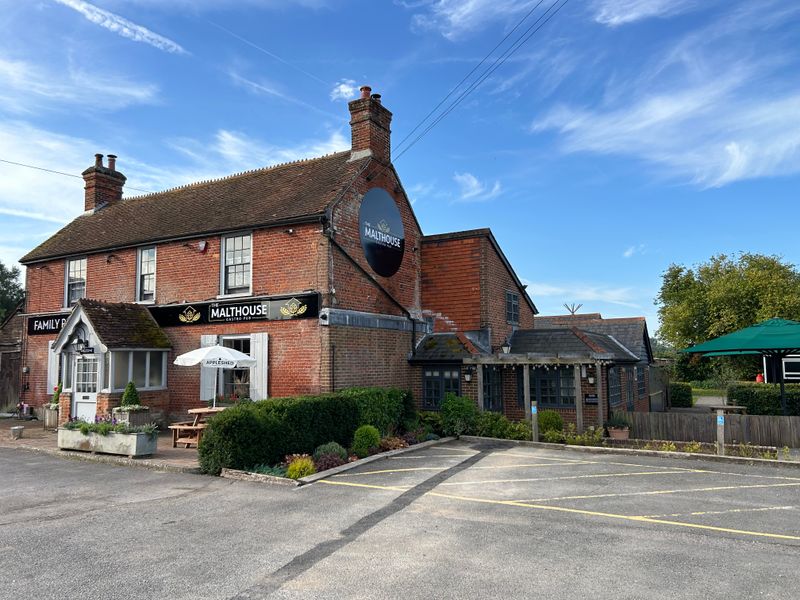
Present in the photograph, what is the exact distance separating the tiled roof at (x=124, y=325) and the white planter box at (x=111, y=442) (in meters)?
2.95

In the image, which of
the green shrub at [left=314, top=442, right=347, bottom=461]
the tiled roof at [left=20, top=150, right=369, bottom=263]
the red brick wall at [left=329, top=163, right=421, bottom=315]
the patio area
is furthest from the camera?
the tiled roof at [left=20, top=150, right=369, bottom=263]

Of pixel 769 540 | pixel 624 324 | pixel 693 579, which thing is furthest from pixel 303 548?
pixel 624 324

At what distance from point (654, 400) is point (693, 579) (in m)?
24.1

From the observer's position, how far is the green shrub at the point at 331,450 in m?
11.8

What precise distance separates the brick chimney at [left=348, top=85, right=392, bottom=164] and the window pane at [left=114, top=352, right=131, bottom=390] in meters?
9.21

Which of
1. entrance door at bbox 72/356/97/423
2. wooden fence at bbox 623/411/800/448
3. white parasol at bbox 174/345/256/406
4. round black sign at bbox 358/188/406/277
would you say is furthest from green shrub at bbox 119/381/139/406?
wooden fence at bbox 623/411/800/448

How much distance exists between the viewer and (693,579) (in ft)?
19.0

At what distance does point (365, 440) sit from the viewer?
1304cm

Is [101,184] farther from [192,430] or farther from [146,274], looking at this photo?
[192,430]

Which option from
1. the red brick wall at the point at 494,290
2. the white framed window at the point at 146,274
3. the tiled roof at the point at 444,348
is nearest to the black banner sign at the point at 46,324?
the white framed window at the point at 146,274

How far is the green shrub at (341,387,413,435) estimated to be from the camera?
13.9m

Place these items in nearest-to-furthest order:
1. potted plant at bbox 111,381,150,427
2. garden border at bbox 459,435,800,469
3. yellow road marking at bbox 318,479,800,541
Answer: yellow road marking at bbox 318,479,800,541
garden border at bbox 459,435,800,469
potted plant at bbox 111,381,150,427

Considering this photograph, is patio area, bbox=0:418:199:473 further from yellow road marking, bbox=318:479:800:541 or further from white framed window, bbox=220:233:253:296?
white framed window, bbox=220:233:253:296

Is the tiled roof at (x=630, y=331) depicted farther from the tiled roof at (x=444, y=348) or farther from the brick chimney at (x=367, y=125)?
the brick chimney at (x=367, y=125)
